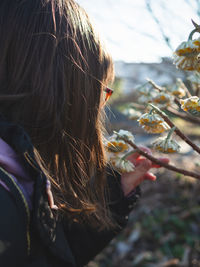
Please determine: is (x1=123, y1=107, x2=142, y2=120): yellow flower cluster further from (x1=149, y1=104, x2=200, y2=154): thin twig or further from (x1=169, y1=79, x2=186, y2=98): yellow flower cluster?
(x1=149, y1=104, x2=200, y2=154): thin twig

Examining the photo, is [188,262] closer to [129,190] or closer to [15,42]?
[129,190]

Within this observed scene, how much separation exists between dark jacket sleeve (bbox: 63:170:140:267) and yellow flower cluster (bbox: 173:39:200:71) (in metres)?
0.71

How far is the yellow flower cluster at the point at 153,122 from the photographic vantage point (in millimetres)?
1104

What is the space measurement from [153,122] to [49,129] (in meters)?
0.41

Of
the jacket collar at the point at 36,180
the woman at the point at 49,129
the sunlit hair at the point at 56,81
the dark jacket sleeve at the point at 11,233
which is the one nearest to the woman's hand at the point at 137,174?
the woman at the point at 49,129

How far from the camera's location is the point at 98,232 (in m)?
1.60

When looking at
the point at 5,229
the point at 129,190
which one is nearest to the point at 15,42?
the point at 5,229

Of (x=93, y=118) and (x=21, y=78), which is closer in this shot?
(x=21, y=78)

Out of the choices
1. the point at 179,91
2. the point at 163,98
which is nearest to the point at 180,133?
the point at 163,98

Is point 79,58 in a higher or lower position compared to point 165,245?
higher

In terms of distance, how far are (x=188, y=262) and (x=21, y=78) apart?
216cm

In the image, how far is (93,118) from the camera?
134 cm

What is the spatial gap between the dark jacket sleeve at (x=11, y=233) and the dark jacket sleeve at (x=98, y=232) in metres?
Result: 0.62

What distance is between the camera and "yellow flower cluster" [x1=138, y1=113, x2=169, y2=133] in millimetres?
1104
